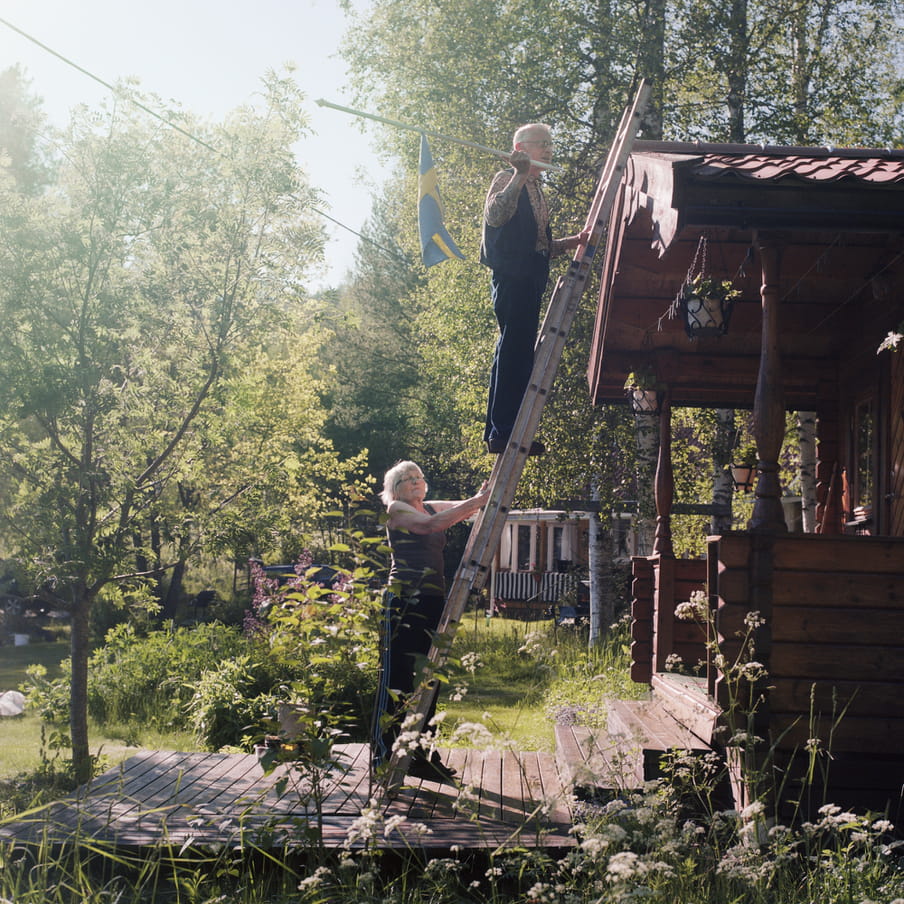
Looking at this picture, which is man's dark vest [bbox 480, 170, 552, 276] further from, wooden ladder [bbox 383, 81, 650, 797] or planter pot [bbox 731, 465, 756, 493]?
planter pot [bbox 731, 465, 756, 493]

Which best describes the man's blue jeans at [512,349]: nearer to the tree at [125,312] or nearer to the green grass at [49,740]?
the tree at [125,312]

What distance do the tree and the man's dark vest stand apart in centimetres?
382

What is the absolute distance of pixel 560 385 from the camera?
13672 millimetres

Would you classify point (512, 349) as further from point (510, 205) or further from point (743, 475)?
point (743, 475)

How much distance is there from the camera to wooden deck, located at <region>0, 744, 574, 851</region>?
3758mm

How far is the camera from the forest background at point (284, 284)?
314 inches

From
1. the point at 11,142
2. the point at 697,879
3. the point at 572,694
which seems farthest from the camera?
the point at 11,142

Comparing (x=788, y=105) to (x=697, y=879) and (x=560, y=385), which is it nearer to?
(x=560, y=385)

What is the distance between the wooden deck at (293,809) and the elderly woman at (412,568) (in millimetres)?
342

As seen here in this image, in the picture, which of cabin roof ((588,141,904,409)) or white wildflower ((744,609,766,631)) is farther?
Answer: cabin roof ((588,141,904,409))

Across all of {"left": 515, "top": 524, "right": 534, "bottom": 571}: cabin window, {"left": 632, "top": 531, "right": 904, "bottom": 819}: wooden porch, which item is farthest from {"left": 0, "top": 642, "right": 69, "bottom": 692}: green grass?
{"left": 515, "top": 524, "right": 534, "bottom": 571}: cabin window

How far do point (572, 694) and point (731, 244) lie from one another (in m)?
5.55

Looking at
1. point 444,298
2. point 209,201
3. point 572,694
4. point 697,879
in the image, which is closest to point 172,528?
point 209,201

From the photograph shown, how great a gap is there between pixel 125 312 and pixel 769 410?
5.21 m
